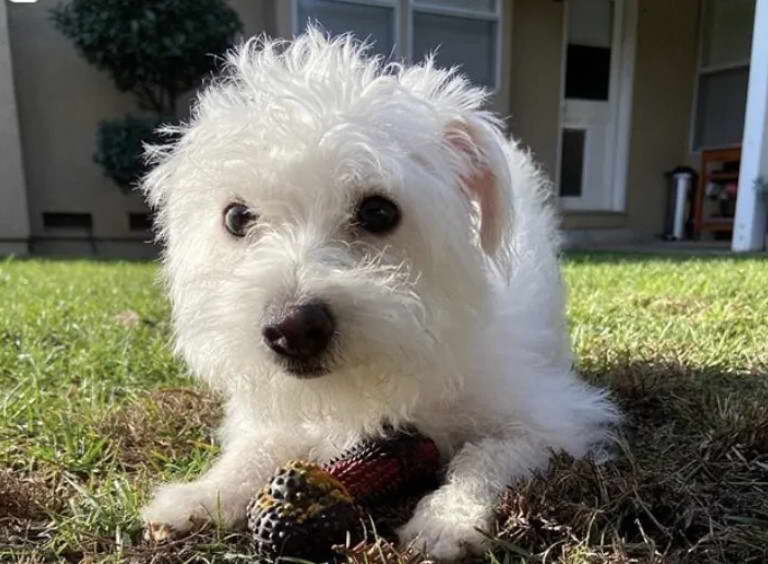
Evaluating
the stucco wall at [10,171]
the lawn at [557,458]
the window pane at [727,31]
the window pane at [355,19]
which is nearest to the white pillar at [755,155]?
the window pane at [727,31]

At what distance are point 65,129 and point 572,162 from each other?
6867 mm

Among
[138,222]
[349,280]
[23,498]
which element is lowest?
[138,222]

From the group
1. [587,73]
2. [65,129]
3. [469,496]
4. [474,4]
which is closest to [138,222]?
[65,129]

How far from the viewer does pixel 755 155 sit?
7.79 meters

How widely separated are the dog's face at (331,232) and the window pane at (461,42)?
776cm

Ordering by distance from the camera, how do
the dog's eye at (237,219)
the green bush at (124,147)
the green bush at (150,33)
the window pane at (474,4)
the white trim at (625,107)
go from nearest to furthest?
the dog's eye at (237,219), the green bush at (150,33), the green bush at (124,147), the window pane at (474,4), the white trim at (625,107)

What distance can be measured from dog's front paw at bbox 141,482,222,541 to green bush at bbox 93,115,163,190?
6786 millimetres

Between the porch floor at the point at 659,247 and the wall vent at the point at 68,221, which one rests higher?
the wall vent at the point at 68,221

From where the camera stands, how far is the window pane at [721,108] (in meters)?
10.4

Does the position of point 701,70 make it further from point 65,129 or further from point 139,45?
point 65,129

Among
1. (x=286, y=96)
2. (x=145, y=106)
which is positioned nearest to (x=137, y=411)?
(x=286, y=96)

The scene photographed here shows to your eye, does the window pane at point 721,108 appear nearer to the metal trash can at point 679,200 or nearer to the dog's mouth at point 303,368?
the metal trash can at point 679,200

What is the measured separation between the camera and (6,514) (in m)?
1.53

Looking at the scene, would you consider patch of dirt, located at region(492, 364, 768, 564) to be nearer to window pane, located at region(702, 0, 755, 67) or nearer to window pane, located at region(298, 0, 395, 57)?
Answer: window pane, located at region(298, 0, 395, 57)
